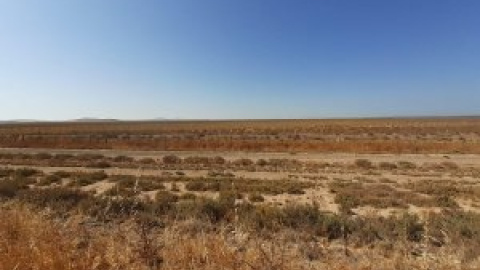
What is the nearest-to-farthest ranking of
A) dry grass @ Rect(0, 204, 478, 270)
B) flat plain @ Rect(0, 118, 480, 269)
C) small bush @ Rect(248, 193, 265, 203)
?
dry grass @ Rect(0, 204, 478, 270), flat plain @ Rect(0, 118, 480, 269), small bush @ Rect(248, 193, 265, 203)

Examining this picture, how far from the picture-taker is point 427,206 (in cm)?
1397

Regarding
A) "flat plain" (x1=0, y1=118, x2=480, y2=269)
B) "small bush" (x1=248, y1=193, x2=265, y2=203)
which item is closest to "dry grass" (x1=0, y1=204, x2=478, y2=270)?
"flat plain" (x1=0, y1=118, x2=480, y2=269)

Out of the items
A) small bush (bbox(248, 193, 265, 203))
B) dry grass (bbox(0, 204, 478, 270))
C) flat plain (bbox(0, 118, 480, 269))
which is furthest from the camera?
small bush (bbox(248, 193, 265, 203))

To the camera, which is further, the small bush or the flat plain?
the small bush

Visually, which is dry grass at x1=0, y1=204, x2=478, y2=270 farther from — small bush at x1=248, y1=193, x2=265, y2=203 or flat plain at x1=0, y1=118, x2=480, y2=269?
small bush at x1=248, y1=193, x2=265, y2=203

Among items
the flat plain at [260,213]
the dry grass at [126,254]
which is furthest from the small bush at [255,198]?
the dry grass at [126,254]

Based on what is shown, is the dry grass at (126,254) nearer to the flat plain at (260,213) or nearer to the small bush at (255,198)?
the flat plain at (260,213)

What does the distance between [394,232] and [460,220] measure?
6.84 ft

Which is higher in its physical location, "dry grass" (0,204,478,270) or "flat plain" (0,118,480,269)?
"dry grass" (0,204,478,270)

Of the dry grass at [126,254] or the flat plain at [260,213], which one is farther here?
the flat plain at [260,213]

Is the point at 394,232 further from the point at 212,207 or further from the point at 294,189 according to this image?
the point at 294,189

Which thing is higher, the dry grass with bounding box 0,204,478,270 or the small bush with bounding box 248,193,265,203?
the dry grass with bounding box 0,204,478,270

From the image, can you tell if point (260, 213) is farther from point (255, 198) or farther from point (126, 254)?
point (126, 254)

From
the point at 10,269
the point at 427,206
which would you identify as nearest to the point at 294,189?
the point at 427,206
